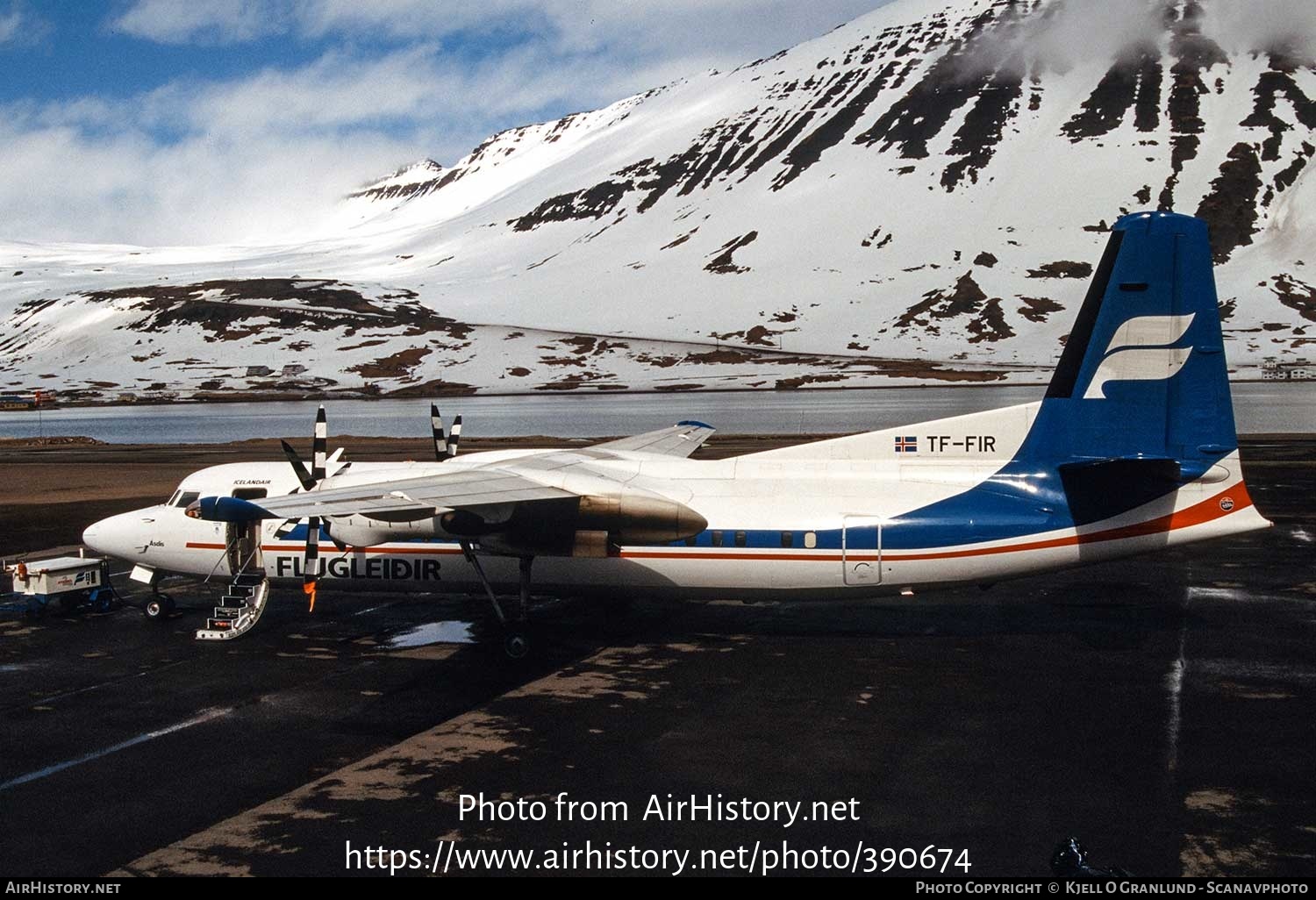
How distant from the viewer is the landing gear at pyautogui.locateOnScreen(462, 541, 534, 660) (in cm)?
2097

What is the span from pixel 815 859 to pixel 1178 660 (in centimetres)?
1131

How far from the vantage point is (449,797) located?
1413 cm

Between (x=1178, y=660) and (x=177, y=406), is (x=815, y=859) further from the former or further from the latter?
(x=177, y=406)

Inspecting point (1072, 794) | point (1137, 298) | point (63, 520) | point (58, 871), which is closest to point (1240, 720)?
point (1072, 794)

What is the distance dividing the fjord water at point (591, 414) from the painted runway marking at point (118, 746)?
235 feet

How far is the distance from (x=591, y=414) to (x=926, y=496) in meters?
104

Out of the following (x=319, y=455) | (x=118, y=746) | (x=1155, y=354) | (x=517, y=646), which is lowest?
(x=118, y=746)

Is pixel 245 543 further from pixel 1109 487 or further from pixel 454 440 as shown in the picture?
pixel 1109 487

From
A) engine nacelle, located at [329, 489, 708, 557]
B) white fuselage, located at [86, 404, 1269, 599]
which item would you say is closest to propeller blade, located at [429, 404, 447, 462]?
white fuselage, located at [86, 404, 1269, 599]

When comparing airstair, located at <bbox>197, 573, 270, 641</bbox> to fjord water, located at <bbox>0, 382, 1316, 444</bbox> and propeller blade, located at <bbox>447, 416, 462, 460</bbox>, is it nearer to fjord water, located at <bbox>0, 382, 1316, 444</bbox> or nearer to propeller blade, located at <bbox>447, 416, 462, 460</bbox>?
propeller blade, located at <bbox>447, 416, 462, 460</bbox>

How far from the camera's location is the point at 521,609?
71.7ft

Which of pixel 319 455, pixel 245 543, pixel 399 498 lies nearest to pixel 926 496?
pixel 399 498

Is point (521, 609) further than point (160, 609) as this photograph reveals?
No

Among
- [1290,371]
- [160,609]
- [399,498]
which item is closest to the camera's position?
[399,498]
